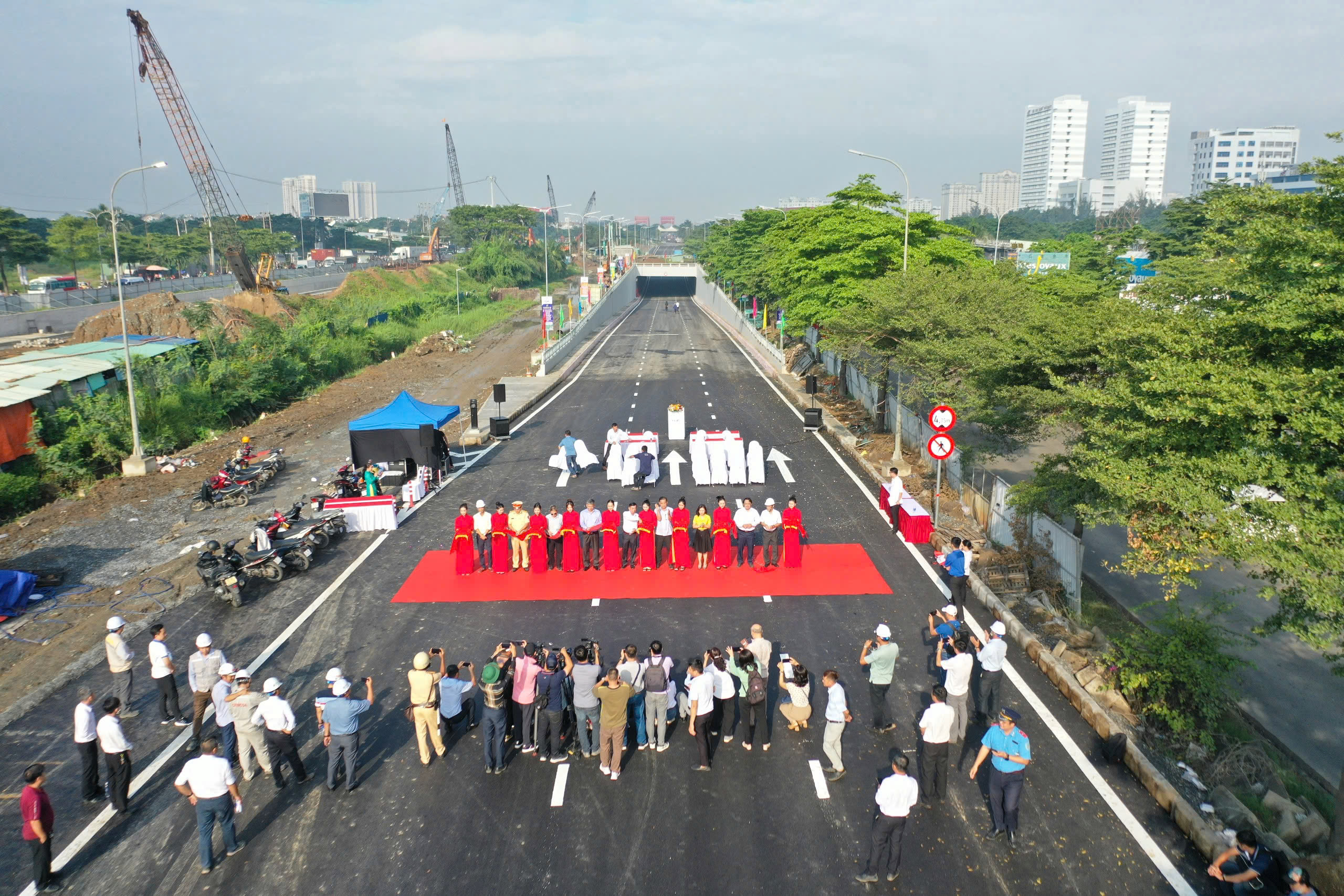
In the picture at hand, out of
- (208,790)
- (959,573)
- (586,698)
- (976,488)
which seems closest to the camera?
(208,790)

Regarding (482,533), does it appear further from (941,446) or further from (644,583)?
(941,446)

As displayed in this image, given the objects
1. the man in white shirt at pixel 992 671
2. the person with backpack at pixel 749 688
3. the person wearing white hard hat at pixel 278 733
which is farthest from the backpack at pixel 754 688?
the person wearing white hard hat at pixel 278 733

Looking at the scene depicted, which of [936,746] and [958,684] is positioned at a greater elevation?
[958,684]

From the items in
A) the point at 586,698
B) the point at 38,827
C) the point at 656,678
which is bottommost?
the point at 38,827

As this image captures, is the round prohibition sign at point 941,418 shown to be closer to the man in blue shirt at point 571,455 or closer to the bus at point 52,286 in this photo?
the man in blue shirt at point 571,455

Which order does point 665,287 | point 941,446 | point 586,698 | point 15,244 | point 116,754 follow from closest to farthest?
point 116,754 < point 586,698 < point 941,446 < point 15,244 < point 665,287

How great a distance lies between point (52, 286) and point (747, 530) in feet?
255

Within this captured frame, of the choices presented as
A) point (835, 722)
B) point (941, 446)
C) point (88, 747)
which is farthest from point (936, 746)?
point (88, 747)

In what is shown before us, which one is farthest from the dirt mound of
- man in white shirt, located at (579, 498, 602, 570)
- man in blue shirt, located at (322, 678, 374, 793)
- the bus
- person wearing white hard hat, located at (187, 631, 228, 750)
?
man in blue shirt, located at (322, 678, 374, 793)

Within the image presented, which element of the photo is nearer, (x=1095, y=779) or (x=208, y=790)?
(x=208, y=790)

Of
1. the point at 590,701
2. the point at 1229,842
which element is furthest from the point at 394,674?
the point at 1229,842

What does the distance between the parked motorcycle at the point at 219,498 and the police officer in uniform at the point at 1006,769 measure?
1945cm

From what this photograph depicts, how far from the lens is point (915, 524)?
18.5m

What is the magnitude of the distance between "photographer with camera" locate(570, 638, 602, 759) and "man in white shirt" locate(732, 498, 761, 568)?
6.80m
